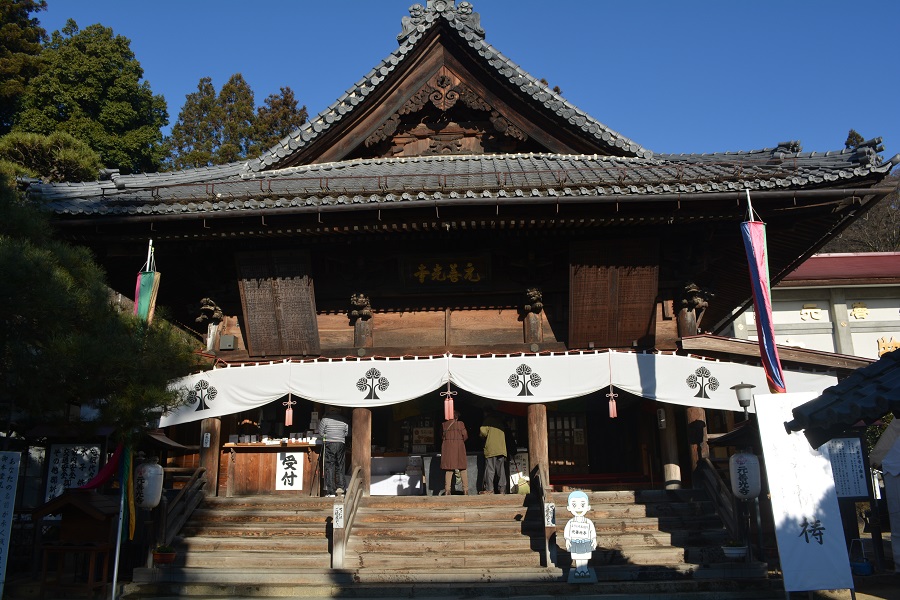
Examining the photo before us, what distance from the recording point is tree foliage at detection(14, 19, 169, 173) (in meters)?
29.0

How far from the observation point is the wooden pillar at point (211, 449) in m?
12.5

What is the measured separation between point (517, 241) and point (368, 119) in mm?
4599

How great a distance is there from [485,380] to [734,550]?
4.72 metres

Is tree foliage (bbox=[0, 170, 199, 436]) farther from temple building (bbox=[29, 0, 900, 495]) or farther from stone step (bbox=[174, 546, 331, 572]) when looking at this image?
temple building (bbox=[29, 0, 900, 495])

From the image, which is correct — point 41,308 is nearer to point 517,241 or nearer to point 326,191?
point 326,191

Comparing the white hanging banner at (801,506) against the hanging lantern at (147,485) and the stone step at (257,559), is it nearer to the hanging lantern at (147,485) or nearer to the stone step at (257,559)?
the stone step at (257,559)

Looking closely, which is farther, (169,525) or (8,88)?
(8,88)

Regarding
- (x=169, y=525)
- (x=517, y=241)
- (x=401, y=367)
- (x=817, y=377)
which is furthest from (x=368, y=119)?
(x=817, y=377)

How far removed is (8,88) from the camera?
28531 millimetres

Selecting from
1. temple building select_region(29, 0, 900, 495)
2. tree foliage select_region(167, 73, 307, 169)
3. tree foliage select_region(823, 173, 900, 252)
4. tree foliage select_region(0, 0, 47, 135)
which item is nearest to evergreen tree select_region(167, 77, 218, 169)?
tree foliage select_region(167, 73, 307, 169)

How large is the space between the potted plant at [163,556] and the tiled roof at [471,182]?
17.4 ft

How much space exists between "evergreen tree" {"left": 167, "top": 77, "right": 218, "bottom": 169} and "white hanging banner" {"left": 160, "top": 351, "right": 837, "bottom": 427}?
2418 cm

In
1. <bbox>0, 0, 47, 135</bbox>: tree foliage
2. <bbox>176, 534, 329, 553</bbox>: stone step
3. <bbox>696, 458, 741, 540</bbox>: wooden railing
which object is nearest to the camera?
<bbox>696, 458, 741, 540</bbox>: wooden railing

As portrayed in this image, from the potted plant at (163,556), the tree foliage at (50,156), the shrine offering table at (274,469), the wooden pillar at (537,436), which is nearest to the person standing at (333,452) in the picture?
the shrine offering table at (274,469)
